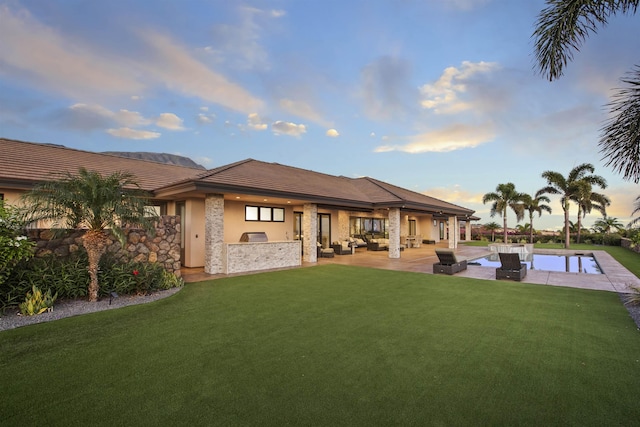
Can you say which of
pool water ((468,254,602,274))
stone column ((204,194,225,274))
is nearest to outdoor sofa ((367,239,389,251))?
pool water ((468,254,602,274))

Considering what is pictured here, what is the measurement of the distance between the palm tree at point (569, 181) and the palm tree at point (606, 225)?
1049cm

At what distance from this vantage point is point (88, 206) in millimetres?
7297

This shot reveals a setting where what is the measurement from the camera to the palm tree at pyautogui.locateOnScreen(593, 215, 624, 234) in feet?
110

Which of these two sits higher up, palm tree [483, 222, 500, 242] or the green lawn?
palm tree [483, 222, 500, 242]

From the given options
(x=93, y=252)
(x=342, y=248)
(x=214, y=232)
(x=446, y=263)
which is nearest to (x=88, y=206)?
(x=93, y=252)

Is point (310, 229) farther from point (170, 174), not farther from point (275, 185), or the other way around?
point (170, 174)

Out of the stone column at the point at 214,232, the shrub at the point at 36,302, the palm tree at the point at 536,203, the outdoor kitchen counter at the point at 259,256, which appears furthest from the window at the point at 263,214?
the palm tree at the point at 536,203

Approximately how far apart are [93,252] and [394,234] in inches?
571

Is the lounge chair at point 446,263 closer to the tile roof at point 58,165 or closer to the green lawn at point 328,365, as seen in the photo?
the green lawn at point 328,365

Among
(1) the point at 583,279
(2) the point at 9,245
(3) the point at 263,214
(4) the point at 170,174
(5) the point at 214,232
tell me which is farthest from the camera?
(4) the point at 170,174

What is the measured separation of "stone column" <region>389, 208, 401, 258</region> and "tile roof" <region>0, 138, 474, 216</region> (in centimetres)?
72

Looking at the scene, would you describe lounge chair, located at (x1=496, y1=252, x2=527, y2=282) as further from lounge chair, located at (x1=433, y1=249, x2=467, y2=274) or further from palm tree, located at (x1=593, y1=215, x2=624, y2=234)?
palm tree, located at (x1=593, y1=215, x2=624, y2=234)

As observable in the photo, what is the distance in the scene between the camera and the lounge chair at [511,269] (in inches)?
416

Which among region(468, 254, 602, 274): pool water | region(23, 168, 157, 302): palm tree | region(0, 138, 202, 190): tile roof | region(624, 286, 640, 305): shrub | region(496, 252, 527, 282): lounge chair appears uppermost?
region(0, 138, 202, 190): tile roof
